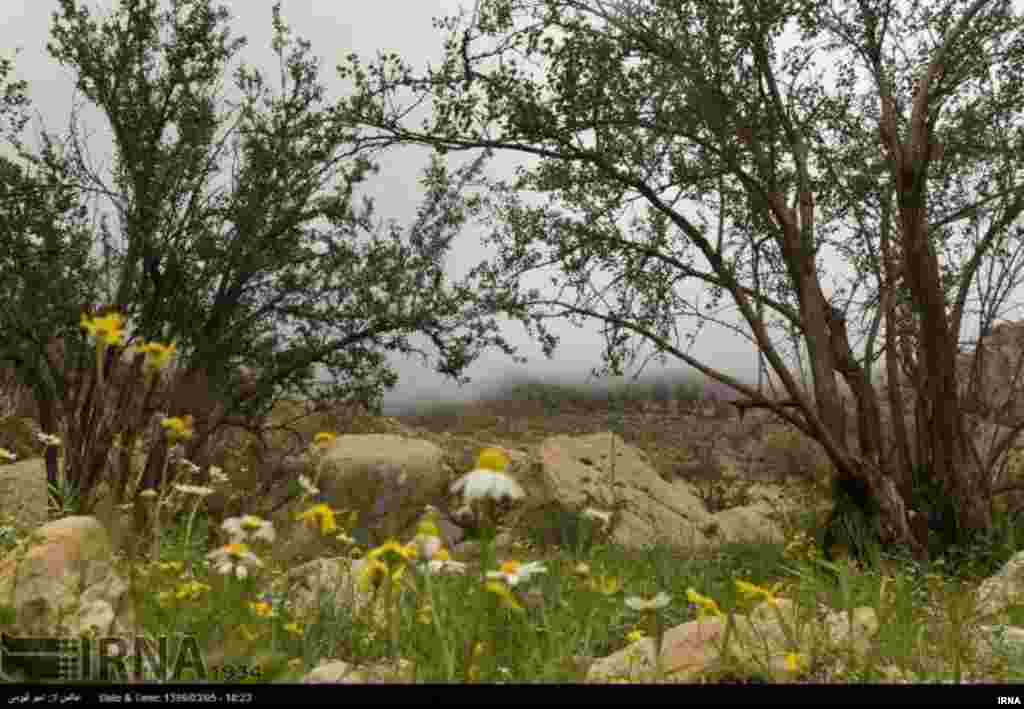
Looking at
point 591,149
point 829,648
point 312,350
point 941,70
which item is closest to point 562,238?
point 591,149

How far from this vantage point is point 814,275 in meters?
12.3

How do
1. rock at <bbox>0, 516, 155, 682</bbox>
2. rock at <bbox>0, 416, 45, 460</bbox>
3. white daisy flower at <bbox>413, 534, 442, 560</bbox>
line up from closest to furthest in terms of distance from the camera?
white daisy flower at <bbox>413, 534, 442, 560</bbox>, rock at <bbox>0, 516, 155, 682</bbox>, rock at <bbox>0, 416, 45, 460</bbox>

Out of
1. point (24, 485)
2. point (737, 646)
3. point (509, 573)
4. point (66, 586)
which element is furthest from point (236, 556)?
point (24, 485)

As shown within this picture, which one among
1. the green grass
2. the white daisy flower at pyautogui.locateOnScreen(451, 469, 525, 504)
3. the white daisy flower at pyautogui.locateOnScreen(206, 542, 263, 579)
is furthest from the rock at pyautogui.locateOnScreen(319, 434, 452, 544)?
the white daisy flower at pyautogui.locateOnScreen(451, 469, 525, 504)

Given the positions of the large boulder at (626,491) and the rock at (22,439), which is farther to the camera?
the rock at (22,439)

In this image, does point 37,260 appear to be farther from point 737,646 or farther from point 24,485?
point 737,646

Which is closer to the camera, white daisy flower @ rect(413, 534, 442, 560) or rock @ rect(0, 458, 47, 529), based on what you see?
white daisy flower @ rect(413, 534, 442, 560)

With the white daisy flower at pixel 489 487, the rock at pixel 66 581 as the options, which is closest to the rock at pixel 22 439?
the rock at pixel 66 581

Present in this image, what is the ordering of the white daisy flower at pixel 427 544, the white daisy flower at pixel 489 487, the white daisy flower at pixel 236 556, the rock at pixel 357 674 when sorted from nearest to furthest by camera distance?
1. the white daisy flower at pixel 489 487
2. the white daisy flower at pixel 427 544
3. the white daisy flower at pixel 236 556
4. the rock at pixel 357 674

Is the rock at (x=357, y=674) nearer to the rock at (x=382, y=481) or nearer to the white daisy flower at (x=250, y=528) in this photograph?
the white daisy flower at (x=250, y=528)

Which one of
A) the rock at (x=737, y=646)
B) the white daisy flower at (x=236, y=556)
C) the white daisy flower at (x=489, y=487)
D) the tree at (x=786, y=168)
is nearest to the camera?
the white daisy flower at (x=489, y=487)

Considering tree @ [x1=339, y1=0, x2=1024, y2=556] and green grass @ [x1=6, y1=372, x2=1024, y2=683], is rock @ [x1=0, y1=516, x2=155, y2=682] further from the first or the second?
tree @ [x1=339, y1=0, x2=1024, y2=556]
